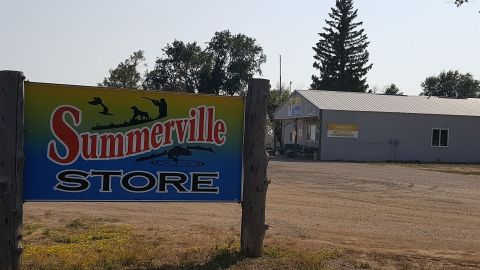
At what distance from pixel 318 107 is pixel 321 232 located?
32908 millimetres

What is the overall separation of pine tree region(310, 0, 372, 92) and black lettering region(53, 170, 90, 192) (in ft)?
251

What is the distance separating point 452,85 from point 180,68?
5049 cm

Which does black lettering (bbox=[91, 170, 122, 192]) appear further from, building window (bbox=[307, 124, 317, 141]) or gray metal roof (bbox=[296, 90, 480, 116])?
building window (bbox=[307, 124, 317, 141])

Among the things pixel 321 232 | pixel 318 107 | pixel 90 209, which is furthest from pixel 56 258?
pixel 318 107

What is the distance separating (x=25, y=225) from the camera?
1060cm

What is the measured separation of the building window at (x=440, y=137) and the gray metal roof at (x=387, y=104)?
4.37 ft

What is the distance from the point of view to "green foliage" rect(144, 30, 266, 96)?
8538 centimetres

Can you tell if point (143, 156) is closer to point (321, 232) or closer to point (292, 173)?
point (321, 232)

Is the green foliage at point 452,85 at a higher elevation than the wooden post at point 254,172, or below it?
higher

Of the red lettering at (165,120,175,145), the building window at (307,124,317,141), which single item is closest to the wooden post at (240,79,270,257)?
the red lettering at (165,120,175,145)

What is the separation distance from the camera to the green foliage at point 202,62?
85.4m

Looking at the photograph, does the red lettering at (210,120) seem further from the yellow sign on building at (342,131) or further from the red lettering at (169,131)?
the yellow sign on building at (342,131)

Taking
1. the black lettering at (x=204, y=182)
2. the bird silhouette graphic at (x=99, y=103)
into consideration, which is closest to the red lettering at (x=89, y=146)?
the bird silhouette graphic at (x=99, y=103)

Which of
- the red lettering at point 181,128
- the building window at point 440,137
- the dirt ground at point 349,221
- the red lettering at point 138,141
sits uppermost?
the building window at point 440,137
